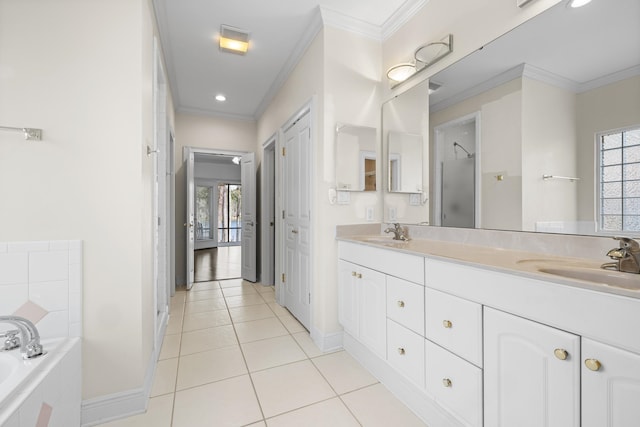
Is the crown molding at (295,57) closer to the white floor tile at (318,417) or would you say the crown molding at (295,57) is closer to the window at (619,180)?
the window at (619,180)

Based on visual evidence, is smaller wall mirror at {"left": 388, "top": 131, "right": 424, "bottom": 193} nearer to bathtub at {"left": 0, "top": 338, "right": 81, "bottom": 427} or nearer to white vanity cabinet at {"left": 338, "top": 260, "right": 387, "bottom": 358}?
white vanity cabinet at {"left": 338, "top": 260, "right": 387, "bottom": 358}

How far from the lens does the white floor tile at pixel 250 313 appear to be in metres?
2.91

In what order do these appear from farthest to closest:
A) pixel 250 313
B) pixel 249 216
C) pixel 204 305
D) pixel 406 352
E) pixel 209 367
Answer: pixel 249 216, pixel 204 305, pixel 250 313, pixel 209 367, pixel 406 352

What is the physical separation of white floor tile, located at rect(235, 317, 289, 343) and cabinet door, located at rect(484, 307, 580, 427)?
1841 mm

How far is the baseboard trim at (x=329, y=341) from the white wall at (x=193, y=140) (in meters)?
2.68

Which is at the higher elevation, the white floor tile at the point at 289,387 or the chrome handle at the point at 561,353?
the chrome handle at the point at 561,353

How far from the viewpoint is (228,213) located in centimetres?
983

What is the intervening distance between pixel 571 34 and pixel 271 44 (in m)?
2.26

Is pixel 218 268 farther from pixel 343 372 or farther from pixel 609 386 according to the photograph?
pixel 609 386

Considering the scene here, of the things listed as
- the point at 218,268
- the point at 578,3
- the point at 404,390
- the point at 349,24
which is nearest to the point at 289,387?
the point at 404,390

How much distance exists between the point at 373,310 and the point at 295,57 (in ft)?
8.16

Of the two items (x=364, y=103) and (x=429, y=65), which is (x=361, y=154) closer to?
(x=364, y=103)

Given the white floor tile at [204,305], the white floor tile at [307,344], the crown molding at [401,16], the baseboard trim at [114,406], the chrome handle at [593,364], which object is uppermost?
the crown molding at [401,16]

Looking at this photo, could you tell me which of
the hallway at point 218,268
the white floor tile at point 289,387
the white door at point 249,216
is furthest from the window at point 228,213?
the white floor tile at point 289,387
